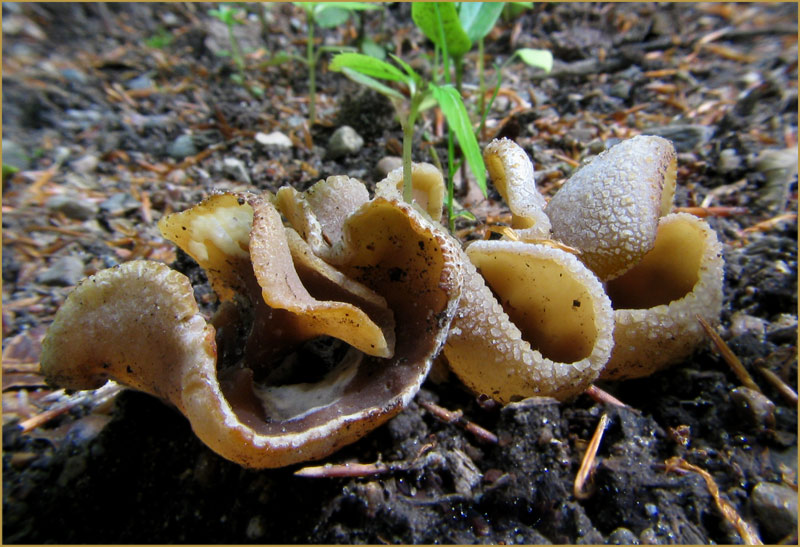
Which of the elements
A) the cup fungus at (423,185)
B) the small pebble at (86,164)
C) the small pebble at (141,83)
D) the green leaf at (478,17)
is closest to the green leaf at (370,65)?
the cup fungus at (423,185)

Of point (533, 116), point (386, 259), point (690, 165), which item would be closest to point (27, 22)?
point (533, 116)

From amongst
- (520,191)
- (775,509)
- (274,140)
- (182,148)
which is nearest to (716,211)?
(520,191)

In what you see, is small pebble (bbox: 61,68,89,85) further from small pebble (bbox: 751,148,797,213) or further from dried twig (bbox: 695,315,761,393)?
small pebble (bbox: 751,148,797,213)

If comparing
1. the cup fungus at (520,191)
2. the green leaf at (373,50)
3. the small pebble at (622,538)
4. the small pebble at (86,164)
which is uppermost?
the green leaf at (373,50)

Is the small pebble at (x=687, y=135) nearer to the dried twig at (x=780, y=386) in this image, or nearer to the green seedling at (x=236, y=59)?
the dried twig at (x=780, y=386)

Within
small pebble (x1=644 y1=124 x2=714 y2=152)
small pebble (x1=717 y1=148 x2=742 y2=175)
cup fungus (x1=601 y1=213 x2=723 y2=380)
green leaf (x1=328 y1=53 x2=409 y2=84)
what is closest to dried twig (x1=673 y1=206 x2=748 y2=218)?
small pebble (x1=717 y1=148 x2=742 y2=175)

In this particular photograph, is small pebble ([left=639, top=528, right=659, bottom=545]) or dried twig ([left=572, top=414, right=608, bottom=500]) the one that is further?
dried twig ([left=572, top=414, right=608, bottom=500])

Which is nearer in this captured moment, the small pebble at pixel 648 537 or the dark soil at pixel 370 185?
the small pebble at pixel 648 537
